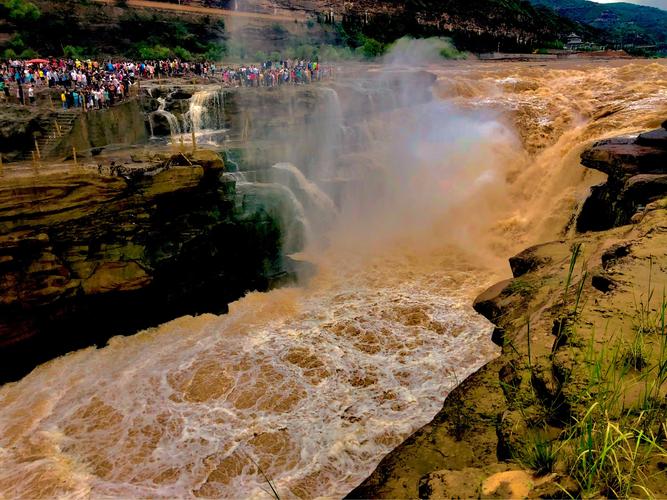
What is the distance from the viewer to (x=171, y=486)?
23.0ft

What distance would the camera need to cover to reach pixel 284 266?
14008 millimetres

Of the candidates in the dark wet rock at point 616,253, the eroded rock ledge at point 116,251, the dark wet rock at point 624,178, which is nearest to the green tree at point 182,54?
the eroded rock ledge at point 116,251

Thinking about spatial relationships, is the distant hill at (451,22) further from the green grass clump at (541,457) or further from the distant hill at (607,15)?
the distant hill at (607,15)

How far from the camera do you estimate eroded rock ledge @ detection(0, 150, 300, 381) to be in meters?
9.88

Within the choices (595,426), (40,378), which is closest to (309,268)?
(40,378)

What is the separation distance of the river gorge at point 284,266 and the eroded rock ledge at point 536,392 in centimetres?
256

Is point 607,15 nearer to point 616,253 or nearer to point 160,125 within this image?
point 160,125

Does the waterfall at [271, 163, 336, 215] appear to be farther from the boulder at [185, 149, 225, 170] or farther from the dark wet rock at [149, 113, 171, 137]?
the dark wet rock at [149, 113, 171, 137]

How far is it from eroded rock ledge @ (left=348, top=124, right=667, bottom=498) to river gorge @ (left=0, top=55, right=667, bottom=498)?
2556 mm

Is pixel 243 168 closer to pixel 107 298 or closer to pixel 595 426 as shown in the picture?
pixel 107 298

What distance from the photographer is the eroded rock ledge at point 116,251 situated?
32.4ft

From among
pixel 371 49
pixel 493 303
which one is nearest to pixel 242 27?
pixel 371 49

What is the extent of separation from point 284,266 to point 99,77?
10.3 meters

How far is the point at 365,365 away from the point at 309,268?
511cm
